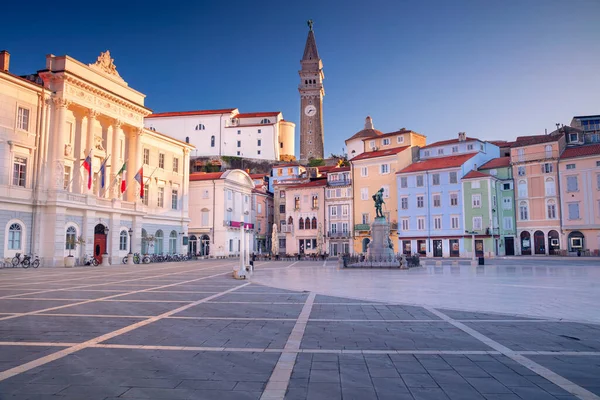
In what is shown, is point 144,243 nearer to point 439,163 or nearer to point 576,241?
point 439,163

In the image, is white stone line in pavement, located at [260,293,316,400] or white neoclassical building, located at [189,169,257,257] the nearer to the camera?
white stone line in pavement, located at [260,293,316,400]

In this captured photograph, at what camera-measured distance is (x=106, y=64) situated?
44.9 metres

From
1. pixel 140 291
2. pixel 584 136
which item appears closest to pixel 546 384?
pixel 140 291

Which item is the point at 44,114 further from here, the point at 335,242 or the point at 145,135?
the point at 335,242

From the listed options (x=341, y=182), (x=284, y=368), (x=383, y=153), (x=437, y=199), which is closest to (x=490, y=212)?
(x=437, y=199)

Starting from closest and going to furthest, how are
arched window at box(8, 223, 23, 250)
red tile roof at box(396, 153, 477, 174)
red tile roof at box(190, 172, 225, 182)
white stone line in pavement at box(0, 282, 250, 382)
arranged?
1. white stone line in pavement at box(0, 282, 250, 382)
2. arched window at box(8, 223, 23, 250)
3. red tile roof at box(396, 153, 477, 174)
4. red tile roof at box(190, 172, 225, 182)

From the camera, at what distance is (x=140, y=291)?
59.2 feet

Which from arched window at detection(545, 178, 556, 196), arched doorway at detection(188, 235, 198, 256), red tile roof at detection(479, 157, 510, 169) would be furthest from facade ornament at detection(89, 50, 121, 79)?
arched window at detection(545, 178, 556, 196)

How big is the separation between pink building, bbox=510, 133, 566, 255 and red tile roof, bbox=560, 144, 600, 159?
34.1 inches

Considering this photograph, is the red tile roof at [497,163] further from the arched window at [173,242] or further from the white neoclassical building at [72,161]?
the white neoclassical building at [72,161]

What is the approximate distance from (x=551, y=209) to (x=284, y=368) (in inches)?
2299

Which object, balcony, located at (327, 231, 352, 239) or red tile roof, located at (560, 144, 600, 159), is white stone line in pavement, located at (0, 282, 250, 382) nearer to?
balcony, located at (327, 231, 352, 239)

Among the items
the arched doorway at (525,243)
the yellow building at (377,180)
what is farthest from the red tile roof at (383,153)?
the arched doorway at (525,243)

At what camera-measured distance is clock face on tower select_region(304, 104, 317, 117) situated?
12538cm
